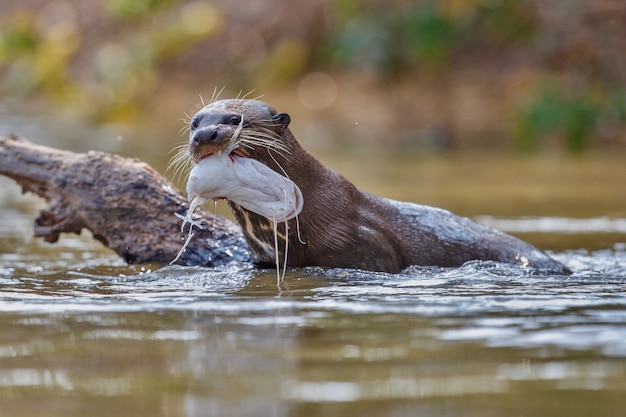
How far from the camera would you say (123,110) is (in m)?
12.3

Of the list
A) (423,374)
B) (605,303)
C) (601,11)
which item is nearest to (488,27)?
(601,11)

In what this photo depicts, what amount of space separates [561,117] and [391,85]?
489 cm

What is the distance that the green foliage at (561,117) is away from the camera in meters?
11.1

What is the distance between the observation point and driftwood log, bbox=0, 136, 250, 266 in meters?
5.22

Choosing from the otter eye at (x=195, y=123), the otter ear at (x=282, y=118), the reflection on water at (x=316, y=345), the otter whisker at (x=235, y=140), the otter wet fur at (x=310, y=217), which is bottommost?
the reflection on water at (x=316, y=345)

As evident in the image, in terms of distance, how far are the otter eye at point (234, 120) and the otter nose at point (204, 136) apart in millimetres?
120

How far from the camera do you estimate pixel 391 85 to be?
15789 mm

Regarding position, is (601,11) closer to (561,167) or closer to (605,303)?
(561,167)

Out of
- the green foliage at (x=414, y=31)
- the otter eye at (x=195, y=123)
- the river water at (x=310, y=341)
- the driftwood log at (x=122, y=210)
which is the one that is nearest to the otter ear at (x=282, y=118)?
the otter eye at (x=195, y=123)

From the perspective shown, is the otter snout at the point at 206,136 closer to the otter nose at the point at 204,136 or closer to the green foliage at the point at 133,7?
the otter nose at the point at 204,136

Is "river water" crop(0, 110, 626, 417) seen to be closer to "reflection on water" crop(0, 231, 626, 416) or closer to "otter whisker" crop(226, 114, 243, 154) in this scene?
"reflection on water" crop(0, 231, 626, 416)

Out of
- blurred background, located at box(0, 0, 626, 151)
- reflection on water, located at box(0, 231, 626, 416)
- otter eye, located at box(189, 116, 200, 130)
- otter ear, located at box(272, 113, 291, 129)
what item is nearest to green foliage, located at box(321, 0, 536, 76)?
blurred background, located at box(0, 0, 626, 151)

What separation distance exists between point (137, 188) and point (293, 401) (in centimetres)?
300

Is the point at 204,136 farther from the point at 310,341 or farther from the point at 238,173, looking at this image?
the point at 310,341
